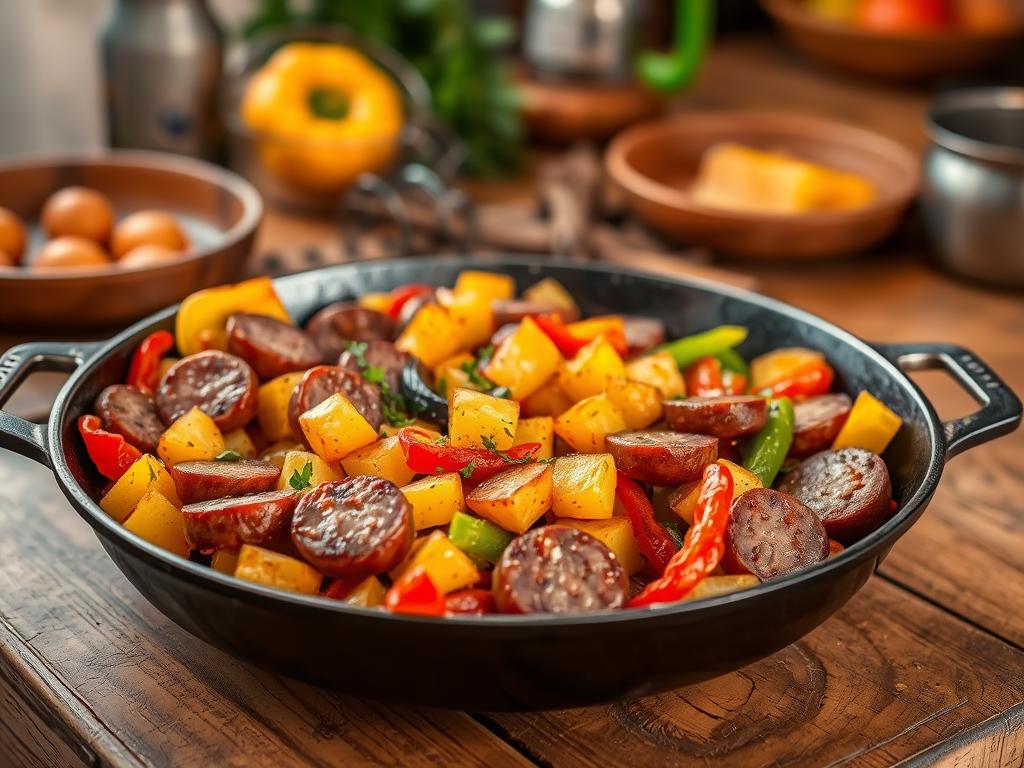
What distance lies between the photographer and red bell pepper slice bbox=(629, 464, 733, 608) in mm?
1116

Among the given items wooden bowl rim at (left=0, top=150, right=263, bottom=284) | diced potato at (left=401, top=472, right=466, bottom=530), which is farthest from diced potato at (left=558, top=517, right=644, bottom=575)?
wooden bowl rim at (left=0, top=150, right=263, bottom=284)

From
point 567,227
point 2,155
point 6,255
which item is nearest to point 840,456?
point 567,227

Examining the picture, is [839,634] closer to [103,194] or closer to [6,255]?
[6,255]

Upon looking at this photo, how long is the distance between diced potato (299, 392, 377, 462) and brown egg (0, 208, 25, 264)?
1.12 m

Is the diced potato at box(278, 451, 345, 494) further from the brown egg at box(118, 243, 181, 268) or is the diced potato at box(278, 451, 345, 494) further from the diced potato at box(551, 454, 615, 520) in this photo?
the brown egg at box(118, 243, 181, 268)

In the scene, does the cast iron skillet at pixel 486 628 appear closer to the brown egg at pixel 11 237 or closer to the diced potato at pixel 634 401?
the diced potato at pixel 634 401

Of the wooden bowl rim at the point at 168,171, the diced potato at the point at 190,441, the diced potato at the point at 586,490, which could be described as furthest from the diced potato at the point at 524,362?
the wooden bowl rim at the point at 168,171

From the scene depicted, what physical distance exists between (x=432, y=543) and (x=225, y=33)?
2020 millimetres

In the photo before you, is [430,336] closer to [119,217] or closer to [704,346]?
[704,346]

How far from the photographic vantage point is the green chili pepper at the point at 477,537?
117cm

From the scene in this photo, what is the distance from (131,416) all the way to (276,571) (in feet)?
1.22

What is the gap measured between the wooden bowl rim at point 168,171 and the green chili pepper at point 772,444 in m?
1.06

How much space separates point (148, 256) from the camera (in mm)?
2105

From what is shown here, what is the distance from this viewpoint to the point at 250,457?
1428 mm
